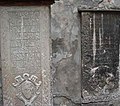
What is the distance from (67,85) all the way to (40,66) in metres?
1.64

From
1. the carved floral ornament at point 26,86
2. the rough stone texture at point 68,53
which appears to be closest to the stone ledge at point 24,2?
the carved floral ornament at point 26,86

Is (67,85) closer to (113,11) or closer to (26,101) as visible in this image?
(113,11)

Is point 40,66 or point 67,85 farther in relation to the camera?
point 67,85

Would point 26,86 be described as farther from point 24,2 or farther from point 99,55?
point 99,55

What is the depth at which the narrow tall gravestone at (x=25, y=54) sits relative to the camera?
235cm

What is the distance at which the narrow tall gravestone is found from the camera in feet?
7.71

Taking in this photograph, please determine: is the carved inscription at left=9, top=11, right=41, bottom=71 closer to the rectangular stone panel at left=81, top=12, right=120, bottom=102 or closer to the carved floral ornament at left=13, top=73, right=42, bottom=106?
the carved floral ornament at left=13, top=73, right=42, bottom=106

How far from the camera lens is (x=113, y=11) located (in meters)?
3.97

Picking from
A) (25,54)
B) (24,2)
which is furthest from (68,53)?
(24,2)

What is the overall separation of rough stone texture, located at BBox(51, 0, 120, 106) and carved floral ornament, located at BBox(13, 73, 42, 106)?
1483mm

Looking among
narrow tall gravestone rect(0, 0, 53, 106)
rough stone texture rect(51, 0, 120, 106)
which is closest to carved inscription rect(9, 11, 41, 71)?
narrow tall gravestone rect(0, 0, 53, 106)

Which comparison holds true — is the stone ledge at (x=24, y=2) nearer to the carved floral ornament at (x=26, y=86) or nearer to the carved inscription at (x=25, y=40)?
the carved inscription at (x=25, y=40)

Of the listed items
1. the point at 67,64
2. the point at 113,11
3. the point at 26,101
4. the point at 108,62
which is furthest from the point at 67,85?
the point at 26,101

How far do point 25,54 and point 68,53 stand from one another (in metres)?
1.59
